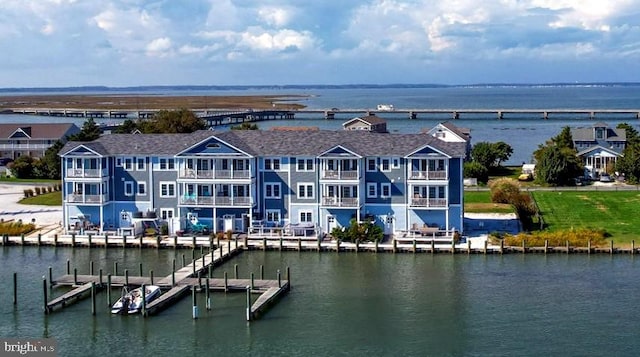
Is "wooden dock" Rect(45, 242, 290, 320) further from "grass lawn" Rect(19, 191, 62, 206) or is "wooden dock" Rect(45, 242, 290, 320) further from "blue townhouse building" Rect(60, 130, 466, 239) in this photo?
"grass lawn" Rect(19, 191, 62, 206)

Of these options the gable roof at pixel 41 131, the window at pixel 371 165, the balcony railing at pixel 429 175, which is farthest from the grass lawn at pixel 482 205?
the gable roof at pixel 41 131

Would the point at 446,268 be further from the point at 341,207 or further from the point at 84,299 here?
the point at 84,299

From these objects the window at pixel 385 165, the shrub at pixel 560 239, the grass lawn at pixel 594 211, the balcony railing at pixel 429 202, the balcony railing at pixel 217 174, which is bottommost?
the shrub at pixel 560 239

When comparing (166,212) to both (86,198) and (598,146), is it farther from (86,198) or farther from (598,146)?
(598,146)

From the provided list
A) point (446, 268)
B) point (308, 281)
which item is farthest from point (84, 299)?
point (446, 268)

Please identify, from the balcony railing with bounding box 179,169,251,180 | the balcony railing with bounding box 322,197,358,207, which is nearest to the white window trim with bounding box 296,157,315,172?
the balcony railing with bounding box 322,197,358,207

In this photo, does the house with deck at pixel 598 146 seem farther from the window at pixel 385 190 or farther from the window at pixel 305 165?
the window at pixel 305 165

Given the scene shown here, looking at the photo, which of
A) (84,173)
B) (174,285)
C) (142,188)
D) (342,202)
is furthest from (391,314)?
(84,173)
